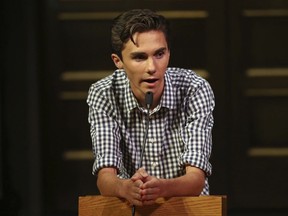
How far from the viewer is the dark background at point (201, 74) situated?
441 centimetres

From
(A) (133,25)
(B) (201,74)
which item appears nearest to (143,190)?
(A) (133,25)

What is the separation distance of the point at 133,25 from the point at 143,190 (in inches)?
21.4

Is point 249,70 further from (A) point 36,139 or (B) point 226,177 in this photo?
(A) point 36,139

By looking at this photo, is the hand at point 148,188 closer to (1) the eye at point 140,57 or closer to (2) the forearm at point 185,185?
(2) the forearm at point 185,185

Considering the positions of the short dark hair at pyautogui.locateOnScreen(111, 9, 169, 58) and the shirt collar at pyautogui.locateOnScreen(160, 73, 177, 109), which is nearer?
the short dark hair at pyautogui.locateOnScreen(111, 9, 169, 58)

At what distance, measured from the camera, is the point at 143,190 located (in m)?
2.06

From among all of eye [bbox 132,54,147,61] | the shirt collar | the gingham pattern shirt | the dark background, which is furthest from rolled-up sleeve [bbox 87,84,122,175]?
the dark background

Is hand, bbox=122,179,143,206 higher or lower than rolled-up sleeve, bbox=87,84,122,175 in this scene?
lower

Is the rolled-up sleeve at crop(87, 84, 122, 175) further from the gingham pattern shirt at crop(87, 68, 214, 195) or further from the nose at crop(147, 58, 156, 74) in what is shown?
the nose at crop(147, 58, 156, 74)

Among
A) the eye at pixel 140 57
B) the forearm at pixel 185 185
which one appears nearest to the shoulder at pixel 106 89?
the eye at pixel 140 57

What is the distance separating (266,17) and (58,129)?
50.4 inches

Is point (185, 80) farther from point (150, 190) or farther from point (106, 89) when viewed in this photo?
point (150, 190)

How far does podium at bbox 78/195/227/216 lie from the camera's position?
1979 millimetres

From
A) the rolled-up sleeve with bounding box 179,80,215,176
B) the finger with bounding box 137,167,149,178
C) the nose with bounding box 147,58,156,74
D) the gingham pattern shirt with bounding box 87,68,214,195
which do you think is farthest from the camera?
the gingham pattern shirt with bounding box 87,68,214,195
